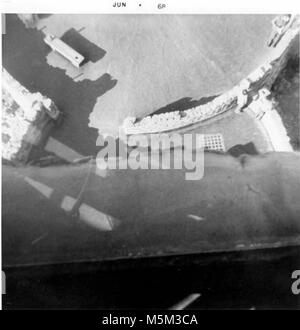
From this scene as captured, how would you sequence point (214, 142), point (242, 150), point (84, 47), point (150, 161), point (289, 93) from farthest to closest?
1. point (84, 47)
2. point (289, 93)
3. point (242, 150)
4. point (214, 142)
5. point (150, 161)

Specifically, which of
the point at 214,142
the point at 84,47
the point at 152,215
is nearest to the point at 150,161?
the point at 152,215

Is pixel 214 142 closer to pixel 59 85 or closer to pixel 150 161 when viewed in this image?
pixel 150 161

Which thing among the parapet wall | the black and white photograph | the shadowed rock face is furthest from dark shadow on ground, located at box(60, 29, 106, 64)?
the shadowed rock face

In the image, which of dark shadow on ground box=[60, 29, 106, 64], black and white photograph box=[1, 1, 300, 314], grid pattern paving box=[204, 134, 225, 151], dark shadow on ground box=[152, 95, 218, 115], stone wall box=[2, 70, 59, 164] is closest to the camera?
black and white photograph box=[1, 1, 300, 314]

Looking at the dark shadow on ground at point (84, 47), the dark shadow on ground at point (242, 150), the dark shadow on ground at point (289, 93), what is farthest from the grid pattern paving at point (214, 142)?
the dark shadow on ground at point (84, 47)

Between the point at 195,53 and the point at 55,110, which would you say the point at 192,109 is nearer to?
the point at 195,53

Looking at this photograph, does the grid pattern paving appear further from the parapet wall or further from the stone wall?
the stone wall
